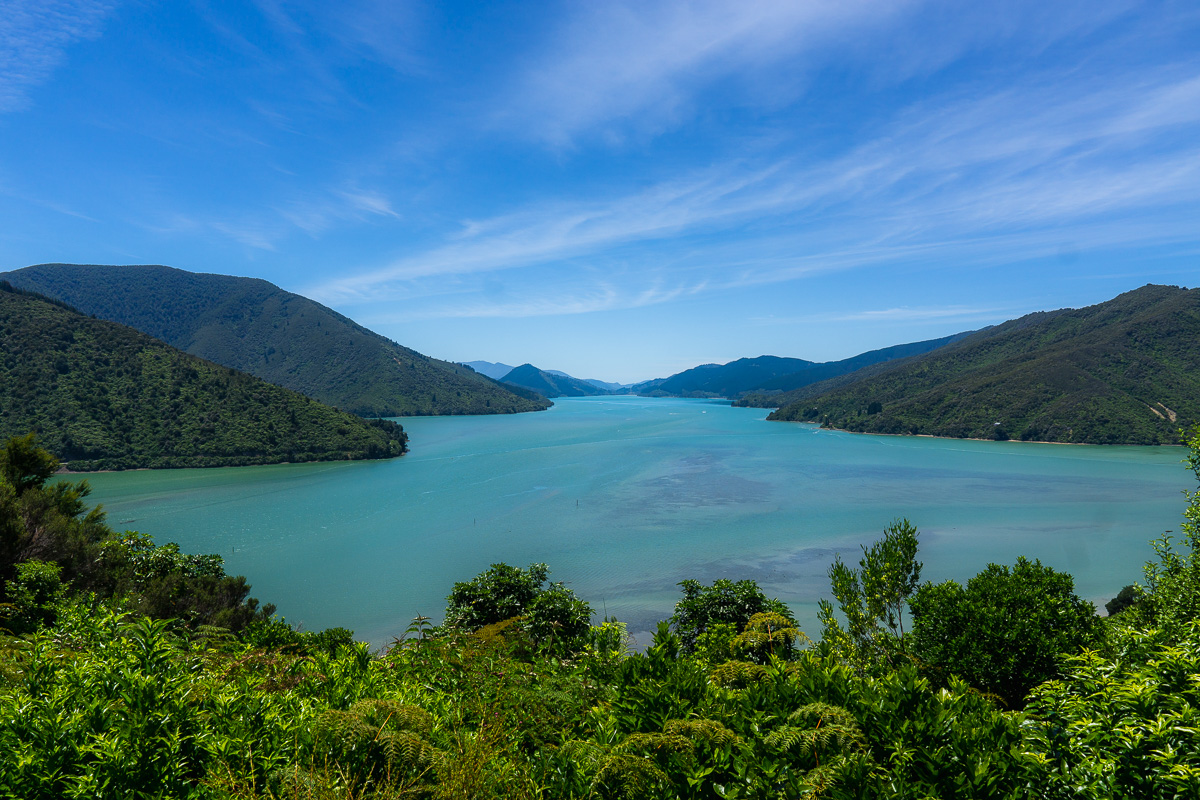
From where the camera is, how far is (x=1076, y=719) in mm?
3199

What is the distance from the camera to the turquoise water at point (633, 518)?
3028 centimetres

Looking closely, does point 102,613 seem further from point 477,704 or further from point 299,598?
point 299,598

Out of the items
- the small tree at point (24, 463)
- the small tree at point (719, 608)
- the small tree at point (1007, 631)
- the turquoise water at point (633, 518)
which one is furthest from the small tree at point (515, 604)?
the small tree at point (24, 463)

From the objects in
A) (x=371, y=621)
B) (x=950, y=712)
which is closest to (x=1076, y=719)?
(x=950, y=712)

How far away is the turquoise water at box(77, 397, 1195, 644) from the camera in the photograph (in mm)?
30281

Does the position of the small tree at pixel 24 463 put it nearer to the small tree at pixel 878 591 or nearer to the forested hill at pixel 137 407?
the small tree at pixel 878 591

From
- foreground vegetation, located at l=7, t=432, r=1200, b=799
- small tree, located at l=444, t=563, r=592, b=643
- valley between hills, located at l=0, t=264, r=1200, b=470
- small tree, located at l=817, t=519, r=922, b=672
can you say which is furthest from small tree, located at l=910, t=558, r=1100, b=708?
valley between hills, located at l=0, t=264, r=1200, b=470

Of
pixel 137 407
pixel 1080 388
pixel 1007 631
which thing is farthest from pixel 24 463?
pixel 1080 388

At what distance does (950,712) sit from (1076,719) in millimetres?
662

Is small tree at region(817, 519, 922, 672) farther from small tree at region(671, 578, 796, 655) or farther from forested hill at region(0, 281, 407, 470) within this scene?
forested hill at region(0, 281, 407, 470)

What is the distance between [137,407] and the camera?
72.7 meters

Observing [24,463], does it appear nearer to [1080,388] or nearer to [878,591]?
[878,591]

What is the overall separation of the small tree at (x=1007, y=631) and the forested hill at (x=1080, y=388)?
103 metres

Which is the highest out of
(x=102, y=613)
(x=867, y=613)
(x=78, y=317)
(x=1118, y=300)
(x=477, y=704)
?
(x=1118, y=300)
